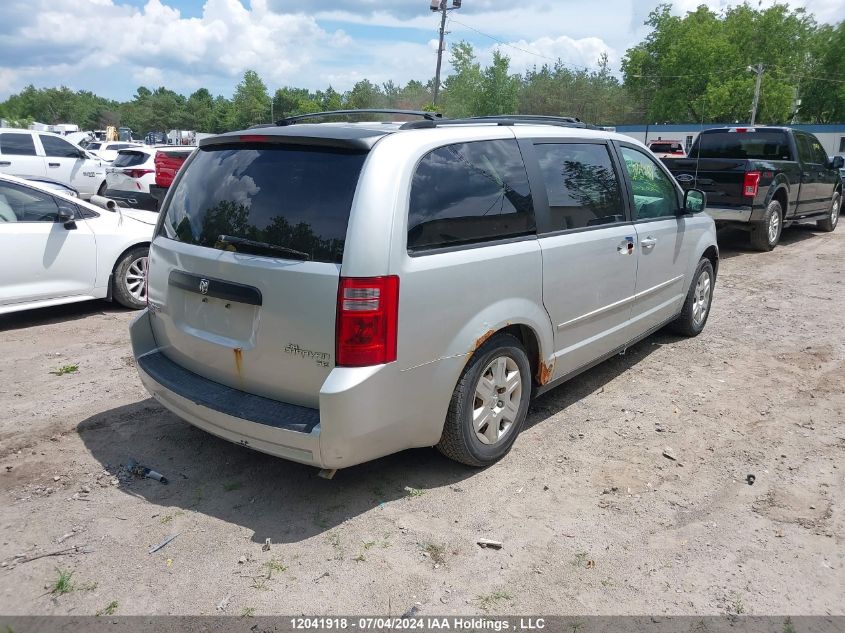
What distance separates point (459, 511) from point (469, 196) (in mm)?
1654

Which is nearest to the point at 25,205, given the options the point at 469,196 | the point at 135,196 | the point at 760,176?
the point at 469,196

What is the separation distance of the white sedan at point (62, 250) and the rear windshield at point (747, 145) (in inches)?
383

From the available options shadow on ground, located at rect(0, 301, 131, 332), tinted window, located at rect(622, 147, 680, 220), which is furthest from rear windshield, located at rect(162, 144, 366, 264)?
shadow on ground, located at rect(0, 301, 131, 332)

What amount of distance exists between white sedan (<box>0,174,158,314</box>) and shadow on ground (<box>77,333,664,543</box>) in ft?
8.76

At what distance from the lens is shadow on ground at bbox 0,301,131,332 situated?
6.75 metres

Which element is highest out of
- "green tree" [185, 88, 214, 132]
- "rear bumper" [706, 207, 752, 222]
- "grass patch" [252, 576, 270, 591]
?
"green tree" [185, 88, 214, 132]

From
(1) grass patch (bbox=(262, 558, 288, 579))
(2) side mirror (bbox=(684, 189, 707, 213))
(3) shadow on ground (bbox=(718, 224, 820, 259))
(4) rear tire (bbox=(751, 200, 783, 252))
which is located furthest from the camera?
(3) shadow on ground (bbox=(718, 224, 820, 259))

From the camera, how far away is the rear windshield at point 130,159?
15492 millimetres

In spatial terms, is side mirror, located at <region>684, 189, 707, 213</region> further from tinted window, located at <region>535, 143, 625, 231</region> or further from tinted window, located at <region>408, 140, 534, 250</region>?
tinted window, located at <region>408, 140, 534, 250</region>

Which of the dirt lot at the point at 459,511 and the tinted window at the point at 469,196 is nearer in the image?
the dirt lot at the point at 459,511

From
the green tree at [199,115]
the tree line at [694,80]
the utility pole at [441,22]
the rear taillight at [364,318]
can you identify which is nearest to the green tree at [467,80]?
the tree line at [694,80]

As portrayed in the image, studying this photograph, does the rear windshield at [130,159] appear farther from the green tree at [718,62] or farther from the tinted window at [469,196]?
the green tree at [718,62]

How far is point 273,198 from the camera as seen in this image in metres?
3.28

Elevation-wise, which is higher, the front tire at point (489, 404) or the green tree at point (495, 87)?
the green tree at point (495, 87)
